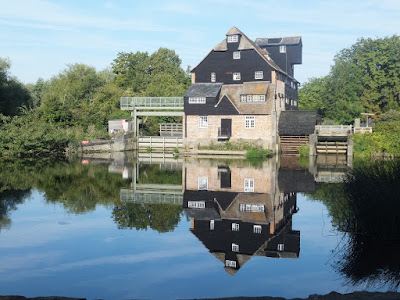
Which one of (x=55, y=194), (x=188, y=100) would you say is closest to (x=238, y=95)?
(x=188, y=100)

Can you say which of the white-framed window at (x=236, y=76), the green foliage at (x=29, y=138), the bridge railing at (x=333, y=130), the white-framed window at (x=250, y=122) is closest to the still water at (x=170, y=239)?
the green foliage at (x=29, y=138)

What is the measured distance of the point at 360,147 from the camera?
1662 inches

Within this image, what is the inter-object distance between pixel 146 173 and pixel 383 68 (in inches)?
1812

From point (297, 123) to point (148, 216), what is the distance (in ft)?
102

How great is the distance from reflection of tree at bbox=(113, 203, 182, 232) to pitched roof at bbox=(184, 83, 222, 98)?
27794 mm

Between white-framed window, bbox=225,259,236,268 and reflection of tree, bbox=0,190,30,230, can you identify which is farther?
reflection of tree, bbox=0,190,30,230

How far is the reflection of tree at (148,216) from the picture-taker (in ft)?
48.0

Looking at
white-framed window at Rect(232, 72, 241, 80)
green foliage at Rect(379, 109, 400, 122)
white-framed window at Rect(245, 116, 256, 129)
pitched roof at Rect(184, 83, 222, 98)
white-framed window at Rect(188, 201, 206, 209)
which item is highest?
white-framed window at Rect(232, 72, 241, 80)

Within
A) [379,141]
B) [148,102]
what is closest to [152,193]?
[379,141]

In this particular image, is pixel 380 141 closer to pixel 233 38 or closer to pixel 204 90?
pixel 204 90

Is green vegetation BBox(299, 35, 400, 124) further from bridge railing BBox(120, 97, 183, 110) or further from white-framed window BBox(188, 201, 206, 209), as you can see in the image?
white-framed window BBox(188, 201, 206, 209)

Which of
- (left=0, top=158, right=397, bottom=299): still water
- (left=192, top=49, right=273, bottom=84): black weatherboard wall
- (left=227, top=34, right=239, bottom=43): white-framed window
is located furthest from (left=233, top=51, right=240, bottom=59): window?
(left=0, top=158, right=397, bottom=299): still water

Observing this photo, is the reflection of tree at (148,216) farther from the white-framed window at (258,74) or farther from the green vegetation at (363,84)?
the green vegetation at (363,84)

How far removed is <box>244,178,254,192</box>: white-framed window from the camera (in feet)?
70.2
